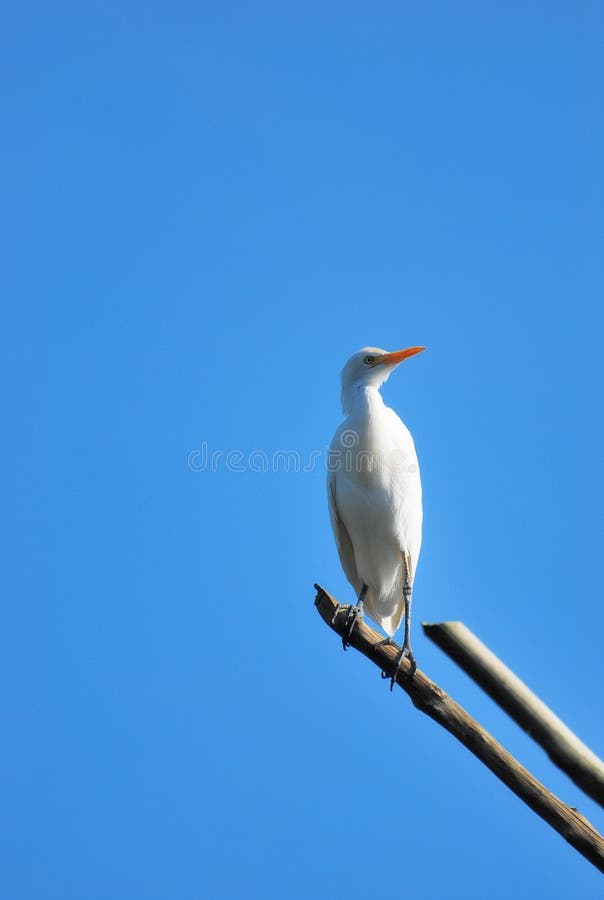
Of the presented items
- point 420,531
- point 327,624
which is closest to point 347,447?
point 420,531

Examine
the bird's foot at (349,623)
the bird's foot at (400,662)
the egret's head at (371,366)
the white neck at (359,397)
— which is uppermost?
the egret's head at (371,366)

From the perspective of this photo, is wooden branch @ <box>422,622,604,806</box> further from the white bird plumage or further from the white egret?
the white bird plumage

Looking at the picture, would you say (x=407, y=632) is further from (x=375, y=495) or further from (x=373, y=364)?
(x=373, y=364)

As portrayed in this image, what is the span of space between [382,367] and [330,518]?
1.39 m

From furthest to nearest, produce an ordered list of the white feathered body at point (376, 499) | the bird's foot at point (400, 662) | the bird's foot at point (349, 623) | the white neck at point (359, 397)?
1. the white neck at point (359, 397)
2. the white feathered body at point (376, 499)
3. the bird's foot at point (349, 623)
4. the bird's foot at point (400, 662)

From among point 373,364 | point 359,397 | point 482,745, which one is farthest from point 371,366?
point 482,745

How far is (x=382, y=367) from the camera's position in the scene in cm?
751

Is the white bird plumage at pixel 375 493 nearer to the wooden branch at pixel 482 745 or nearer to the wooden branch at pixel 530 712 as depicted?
the wooden branch at pixel 482 745

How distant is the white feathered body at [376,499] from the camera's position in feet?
22.9

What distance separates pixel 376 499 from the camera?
6949mm

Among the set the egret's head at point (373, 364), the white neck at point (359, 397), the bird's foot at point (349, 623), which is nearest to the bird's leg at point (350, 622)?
the bird's foot at point (349, 623)

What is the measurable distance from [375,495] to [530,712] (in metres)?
4.81

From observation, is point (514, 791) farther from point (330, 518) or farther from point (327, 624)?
point (330, 518)

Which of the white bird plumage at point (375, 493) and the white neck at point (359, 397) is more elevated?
the white neck at point (359, 397)
